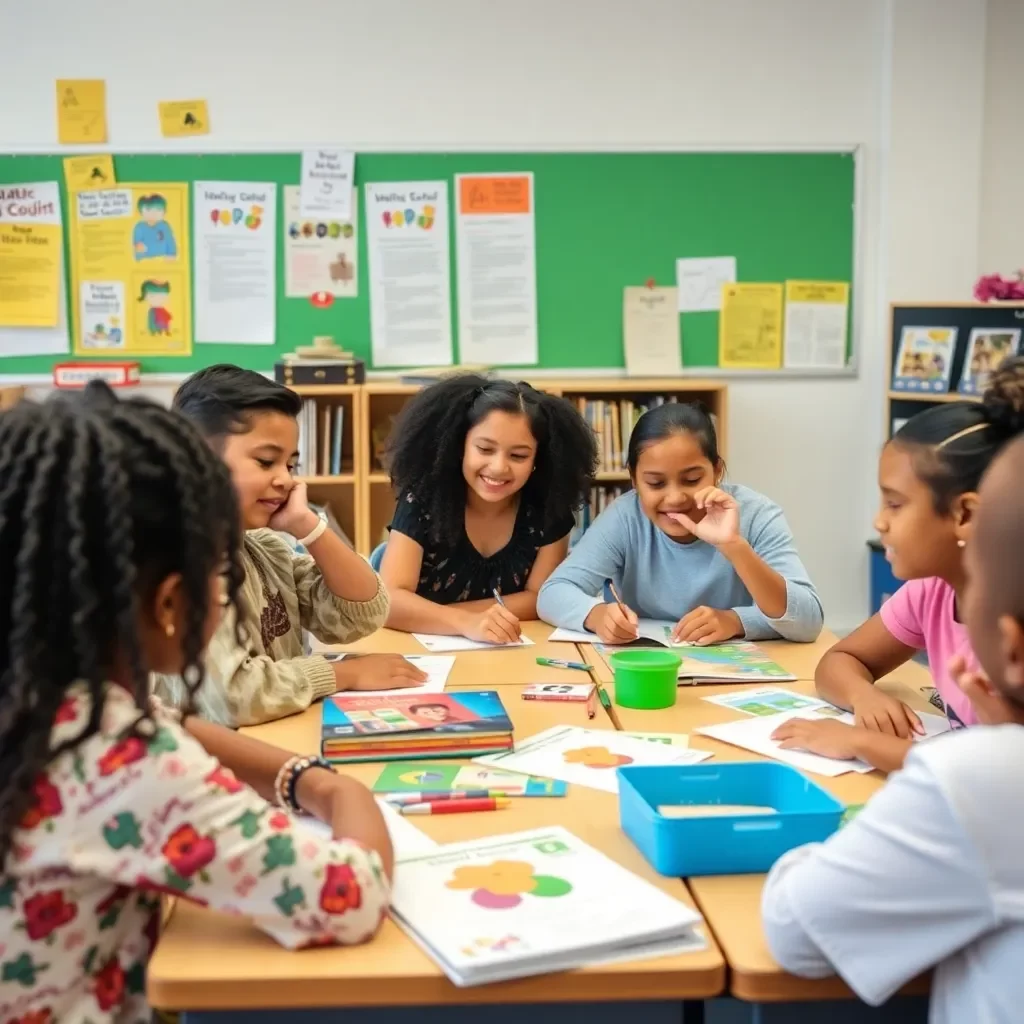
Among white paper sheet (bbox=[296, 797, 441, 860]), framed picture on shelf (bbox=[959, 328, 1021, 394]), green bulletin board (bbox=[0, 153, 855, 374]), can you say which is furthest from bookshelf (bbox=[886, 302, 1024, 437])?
white paper sheet (bbox=[296, 797, 441, 860])

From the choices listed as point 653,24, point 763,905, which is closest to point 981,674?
point 763,905

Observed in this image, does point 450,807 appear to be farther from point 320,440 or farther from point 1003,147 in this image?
point 1003,147

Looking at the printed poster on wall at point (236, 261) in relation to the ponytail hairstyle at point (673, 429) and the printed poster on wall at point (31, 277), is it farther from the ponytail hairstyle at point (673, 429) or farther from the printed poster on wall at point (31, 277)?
the ponytail hairstyle at point (673, 429)

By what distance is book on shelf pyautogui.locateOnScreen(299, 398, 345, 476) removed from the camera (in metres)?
4.35

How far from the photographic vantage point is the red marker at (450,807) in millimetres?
1406

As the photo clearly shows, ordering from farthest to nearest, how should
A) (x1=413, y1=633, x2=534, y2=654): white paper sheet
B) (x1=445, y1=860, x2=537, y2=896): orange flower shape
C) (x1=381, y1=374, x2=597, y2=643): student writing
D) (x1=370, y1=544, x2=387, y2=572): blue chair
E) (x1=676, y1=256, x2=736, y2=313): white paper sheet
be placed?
(x1=676, y1=256, x2=736, y2=313): white paper sheet < (x1=370, y1=544, x2=387, y2=572): blue chair < (x1=381, y1=374, x2=597, y2=643): student writing < (x1=413, y1=633, x2=534, y2=654): white paper sheet < (x1=445, y1=860, x2=537, y2=896): orange flower shape

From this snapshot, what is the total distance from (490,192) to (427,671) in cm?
282

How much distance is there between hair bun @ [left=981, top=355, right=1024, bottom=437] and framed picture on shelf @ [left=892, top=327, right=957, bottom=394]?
2.64 m

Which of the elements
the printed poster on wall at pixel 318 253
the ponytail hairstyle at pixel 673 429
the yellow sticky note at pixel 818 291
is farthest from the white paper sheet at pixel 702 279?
the ponytail hairstyle at pixel 673 429

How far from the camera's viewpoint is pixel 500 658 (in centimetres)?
222

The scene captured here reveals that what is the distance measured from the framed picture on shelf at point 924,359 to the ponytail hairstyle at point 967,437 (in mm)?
2635

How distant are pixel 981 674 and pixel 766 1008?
0.36 m

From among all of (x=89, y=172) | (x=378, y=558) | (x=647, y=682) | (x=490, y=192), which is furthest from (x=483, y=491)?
(x=89, y=172)

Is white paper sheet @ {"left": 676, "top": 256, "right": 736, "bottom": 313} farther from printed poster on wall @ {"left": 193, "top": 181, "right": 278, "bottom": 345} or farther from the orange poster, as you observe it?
printed poster on wall @ {"left": 193, "top": 181, "right": 278, "bottom": 345}
